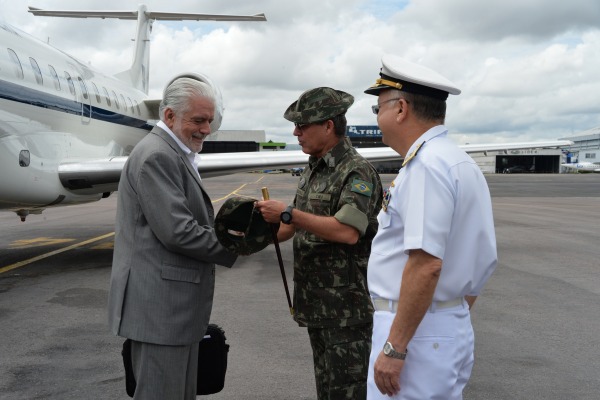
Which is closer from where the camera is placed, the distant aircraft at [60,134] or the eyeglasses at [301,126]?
the eyeglasses at [301,126]

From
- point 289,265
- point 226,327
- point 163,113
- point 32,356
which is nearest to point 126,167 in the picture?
point 163,113

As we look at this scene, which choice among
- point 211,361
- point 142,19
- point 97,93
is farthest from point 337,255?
point 142,19

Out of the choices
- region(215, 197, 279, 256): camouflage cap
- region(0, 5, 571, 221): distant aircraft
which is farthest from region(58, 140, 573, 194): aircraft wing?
region(215, 197, 279, 256): camouflage cap

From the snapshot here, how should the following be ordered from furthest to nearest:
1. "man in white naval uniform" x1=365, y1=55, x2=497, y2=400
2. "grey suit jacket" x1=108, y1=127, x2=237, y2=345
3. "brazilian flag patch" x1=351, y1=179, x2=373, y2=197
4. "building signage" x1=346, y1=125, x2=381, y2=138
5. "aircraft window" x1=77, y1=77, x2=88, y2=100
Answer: "building signage" x1=346, y1=125, x2=381, y2=138 → "aircraft window" x1=77, y1=77, x2=88, y2=100 → "brazilian flag patch" x1=351, y1=179, x2=373, y2=197 → "grey suit jacket" x1=108, y1=127, x2=237, y2=345 → "man in white naval uniform" x1=365, y1=55, x2=497, y2=400

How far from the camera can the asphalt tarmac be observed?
4398 mm

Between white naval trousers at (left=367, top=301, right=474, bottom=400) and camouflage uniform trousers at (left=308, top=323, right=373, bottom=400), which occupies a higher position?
white naval trousers at (left=367, top=301, right=474, bottom=400)

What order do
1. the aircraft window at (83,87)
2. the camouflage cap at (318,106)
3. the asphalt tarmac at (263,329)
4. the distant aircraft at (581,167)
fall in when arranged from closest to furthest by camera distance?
the camouflage cap at (318,106) → the asphalt tarmac at (263,329) → the aircraft window at (83,87) → the distant aircraft at (581,167)

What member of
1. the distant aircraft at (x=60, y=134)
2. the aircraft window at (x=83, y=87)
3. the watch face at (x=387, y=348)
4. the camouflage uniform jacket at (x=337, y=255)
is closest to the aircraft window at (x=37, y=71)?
the distant aircraft at (x=60, y=134)

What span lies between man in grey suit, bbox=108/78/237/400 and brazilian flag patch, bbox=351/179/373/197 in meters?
0.73

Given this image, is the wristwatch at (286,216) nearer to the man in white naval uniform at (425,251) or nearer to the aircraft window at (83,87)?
the man in white naval uniform at (425,251)

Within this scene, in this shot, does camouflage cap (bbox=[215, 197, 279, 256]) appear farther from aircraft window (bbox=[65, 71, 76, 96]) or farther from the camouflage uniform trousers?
aircraft window (bbox=[65, 71, 76, 96])

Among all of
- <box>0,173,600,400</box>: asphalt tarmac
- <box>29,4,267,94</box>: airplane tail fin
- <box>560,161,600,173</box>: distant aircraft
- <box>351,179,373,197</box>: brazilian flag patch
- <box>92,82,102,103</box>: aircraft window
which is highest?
<box>29,4,267,94</box>: airplane tail fin

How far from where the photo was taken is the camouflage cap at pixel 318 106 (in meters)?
3.10

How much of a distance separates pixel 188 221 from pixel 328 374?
1107mm
